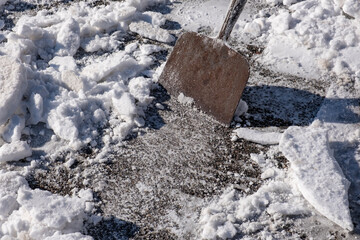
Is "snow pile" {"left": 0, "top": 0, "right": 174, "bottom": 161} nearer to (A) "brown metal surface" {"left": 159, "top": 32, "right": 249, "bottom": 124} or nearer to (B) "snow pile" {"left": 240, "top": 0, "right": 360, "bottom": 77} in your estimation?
(A) "brown metal surface" {"left": 159, "top": 32, "right": 249, "bottom": 124}

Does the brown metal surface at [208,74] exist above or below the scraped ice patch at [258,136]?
above

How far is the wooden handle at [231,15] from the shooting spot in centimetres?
354

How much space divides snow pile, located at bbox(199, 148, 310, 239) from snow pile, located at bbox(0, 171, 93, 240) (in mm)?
751

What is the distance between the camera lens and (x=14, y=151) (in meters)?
3.24

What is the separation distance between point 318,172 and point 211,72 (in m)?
1.11

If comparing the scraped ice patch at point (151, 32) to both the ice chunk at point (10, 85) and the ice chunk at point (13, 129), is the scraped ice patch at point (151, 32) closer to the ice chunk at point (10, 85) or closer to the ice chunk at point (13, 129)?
the ice chunk at point (10, 85)

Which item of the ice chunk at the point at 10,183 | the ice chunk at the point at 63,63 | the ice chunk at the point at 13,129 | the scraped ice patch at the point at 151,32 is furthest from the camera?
the scraped ice patch at the point at 151,32

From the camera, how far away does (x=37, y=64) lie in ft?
13.1

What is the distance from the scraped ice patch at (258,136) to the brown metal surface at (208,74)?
143 mm

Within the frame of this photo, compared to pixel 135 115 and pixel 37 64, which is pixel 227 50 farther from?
pixel 37 64

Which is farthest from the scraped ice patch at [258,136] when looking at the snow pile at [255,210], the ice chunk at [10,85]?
the ice chunk at [10,85]

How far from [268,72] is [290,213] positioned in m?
1.45

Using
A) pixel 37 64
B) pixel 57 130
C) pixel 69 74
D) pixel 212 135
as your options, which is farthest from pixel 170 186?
pixel 37 64

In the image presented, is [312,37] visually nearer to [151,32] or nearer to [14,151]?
[151,32]
